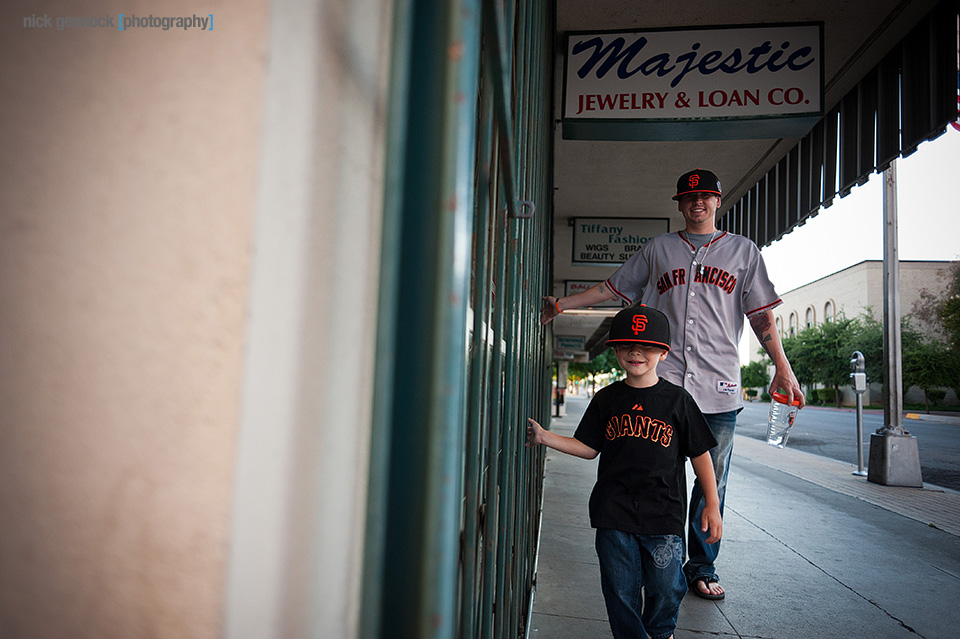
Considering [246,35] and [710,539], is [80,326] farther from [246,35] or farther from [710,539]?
[710,539]

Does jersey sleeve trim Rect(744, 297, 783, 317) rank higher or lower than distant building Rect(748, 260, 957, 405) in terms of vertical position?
lower

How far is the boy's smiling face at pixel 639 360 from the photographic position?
2201 mm

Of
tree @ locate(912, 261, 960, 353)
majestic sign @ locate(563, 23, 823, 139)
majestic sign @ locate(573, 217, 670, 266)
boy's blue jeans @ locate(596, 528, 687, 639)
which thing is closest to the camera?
boy's blue jeans @ locate(596, 528, 687, 639)

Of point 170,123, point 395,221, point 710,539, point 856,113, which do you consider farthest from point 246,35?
point 856,113

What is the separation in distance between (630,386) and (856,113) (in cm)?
441

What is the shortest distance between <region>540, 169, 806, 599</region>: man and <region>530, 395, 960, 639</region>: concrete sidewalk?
15.0 inches

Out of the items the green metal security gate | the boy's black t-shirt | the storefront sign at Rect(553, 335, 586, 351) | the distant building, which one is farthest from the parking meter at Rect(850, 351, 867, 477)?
the distant building

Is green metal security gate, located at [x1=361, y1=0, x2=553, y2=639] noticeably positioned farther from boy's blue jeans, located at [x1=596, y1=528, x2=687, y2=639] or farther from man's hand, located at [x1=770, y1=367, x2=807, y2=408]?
man's hand, located at [x1=770, y1=367, x2=807, y2=408]

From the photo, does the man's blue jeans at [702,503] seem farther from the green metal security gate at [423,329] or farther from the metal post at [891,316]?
the metal post at [891,316]

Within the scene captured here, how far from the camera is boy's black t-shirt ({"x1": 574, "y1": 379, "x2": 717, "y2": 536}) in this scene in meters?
2.05

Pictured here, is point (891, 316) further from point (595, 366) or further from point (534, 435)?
point (595, 366)

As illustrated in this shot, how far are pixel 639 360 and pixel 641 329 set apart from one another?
12 centimetres

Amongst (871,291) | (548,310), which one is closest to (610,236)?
(548,310)

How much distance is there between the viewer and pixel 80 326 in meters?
0.54
